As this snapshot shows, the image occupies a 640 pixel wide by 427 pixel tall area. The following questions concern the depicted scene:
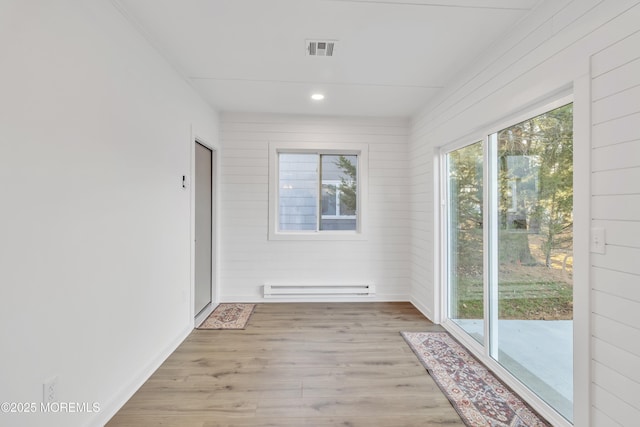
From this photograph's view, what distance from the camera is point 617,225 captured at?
53.9 inches

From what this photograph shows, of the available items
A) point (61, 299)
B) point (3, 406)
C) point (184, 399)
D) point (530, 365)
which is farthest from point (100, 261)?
point (530, 365)

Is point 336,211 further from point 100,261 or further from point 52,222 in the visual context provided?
point 52,222

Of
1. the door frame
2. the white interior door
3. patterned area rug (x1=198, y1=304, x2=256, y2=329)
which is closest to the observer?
the door frame

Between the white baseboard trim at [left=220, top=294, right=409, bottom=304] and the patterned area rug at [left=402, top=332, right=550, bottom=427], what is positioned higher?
the white baseboard trim at [left=220, top=294, right=409, bottom=304]

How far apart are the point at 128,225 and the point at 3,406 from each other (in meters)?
1.08

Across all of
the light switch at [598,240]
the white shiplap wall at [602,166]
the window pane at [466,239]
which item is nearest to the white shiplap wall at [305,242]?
the window pane at [466,239]

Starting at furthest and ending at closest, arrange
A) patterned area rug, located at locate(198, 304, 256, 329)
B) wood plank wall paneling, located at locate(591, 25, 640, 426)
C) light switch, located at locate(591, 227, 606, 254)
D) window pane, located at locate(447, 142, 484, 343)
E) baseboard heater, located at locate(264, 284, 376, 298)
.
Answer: baseboard heater, located at locate(264, 284, 376, 298) < patterned area rug, located at locate(198, 304, 256, 329) < window pane, located at locate(447, 142, 484, 343) < light switch, located at locate(591, 227, 606, 254) < wood plank wall paneling, located at locate(591, 25, 640, 426)

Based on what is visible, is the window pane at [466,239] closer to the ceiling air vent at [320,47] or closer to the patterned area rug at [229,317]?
the ceiling air vent at [320,47]

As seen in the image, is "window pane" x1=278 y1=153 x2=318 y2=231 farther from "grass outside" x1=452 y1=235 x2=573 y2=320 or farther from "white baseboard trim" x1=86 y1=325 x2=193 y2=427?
"grass outside" x1=452 y1=235 x2=573 y2=320

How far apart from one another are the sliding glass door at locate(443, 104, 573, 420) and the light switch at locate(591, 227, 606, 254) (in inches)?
9.0

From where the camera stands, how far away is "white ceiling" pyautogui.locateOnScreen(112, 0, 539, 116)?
74.2 inches

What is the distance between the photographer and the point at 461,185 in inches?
118

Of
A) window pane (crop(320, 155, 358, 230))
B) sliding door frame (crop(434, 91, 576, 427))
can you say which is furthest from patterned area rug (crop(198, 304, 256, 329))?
sliding door frame (crop(434, 91, 576, 427))

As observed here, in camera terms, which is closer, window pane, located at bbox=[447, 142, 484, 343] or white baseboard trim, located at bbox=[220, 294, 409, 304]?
window pane, located at bbox=[447, 142, 484, 343]
